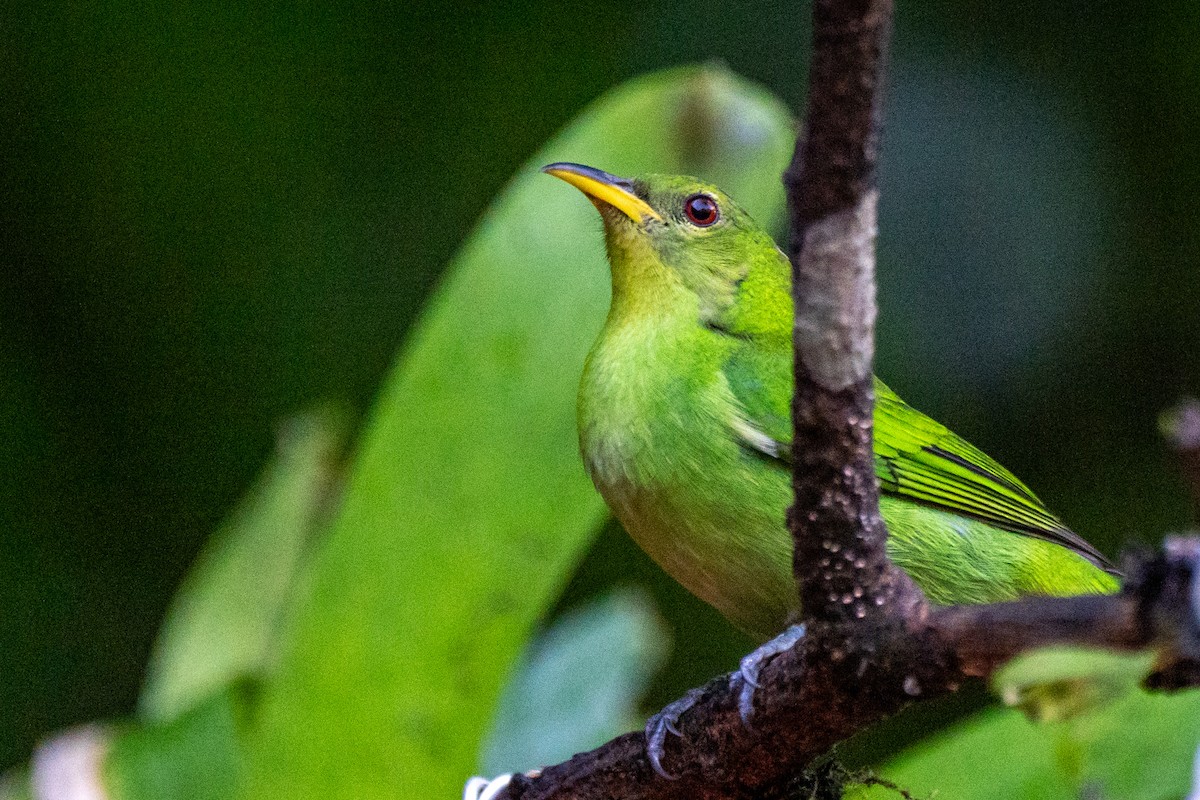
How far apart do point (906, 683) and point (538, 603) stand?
1262 mm

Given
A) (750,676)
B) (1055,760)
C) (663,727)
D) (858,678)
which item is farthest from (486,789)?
(1055,760)

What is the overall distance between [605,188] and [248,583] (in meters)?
1.48

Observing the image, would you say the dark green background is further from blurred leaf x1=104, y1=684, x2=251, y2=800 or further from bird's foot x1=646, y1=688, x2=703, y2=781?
bird's foot x1=646, y1=688, x2=703, y2=781

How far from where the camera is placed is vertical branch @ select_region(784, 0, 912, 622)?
122 centimetres

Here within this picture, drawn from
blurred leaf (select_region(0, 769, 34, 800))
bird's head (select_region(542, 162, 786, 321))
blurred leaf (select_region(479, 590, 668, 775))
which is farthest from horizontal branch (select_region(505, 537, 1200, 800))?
blurred leaf (select_region(0, 769, 34, 800))

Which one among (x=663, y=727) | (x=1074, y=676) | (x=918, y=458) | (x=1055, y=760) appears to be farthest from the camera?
(x=1055, y=760)

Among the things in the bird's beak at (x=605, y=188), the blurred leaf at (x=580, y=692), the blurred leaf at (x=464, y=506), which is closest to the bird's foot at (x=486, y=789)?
the blurred leaf at (x=464, y=506)

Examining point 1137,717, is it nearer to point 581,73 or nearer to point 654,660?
point 654,660

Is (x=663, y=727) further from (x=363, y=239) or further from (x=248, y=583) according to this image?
(x=363, y=239)

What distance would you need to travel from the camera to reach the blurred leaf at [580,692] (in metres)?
3.22

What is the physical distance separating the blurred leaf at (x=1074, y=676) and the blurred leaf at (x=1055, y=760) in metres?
1.41

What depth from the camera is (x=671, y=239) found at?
2680 mm

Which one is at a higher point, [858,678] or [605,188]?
[605,188]

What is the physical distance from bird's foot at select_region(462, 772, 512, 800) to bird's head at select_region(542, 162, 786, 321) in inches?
37.3
